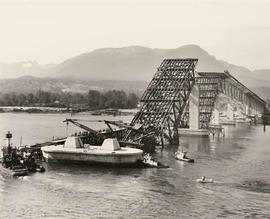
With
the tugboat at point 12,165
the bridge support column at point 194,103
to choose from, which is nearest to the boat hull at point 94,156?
the tugboat at point 12,165

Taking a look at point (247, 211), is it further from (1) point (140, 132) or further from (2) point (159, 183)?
(1) point (140, 132)

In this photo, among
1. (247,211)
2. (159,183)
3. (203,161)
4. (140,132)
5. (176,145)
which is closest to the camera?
(247,211)

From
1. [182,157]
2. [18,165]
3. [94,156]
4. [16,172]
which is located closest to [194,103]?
[182,157]

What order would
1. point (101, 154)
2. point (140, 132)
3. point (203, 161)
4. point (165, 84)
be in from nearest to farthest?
point (101, 154) → point (203, 161) → point (140, 132) → point (165, 84)

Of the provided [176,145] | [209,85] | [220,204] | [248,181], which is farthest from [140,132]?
[209,85]

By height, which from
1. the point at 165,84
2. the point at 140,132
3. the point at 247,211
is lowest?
the point at 247,211

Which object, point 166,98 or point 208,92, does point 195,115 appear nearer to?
point 166,98

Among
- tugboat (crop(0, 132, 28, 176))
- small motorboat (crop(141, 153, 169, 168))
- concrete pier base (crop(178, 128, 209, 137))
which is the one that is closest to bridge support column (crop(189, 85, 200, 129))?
concrete pier base (crop(178, 128, 209, 137))

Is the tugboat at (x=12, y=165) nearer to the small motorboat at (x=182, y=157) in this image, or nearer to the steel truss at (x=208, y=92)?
the small motorboat at (x=182, y=157)
